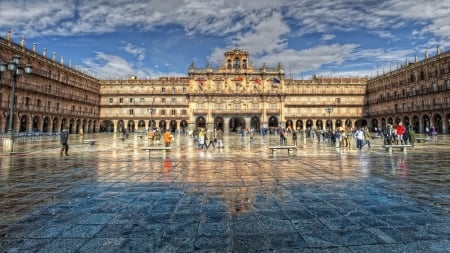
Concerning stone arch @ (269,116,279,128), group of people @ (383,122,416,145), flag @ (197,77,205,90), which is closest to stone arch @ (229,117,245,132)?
stone arch @ (269,116,279,128)

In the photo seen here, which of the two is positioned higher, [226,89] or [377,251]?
[226,89]

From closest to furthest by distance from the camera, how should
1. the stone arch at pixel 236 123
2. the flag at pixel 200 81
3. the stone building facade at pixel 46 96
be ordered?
the stone building facade at pixel 46 96, the flag at pixel 200 81, the stone arch at pixel 236 123

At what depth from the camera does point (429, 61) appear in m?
36.9

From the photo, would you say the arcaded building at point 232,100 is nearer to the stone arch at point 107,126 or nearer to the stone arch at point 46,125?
the stone arch at point 107,126

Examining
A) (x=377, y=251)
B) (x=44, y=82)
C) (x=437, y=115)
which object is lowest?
(x=377, y=251)

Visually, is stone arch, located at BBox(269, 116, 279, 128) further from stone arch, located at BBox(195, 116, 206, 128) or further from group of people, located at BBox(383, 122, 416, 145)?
group of people, located at BBox(383, 122, 416, 145)

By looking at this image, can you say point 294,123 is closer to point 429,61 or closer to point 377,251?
point 429,61

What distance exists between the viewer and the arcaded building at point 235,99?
40312mm

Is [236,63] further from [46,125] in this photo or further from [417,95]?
[46,125]

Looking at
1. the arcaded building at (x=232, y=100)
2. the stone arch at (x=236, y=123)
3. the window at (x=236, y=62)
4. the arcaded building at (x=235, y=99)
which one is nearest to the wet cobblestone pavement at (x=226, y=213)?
the arcaded building at (x=235, y=99)

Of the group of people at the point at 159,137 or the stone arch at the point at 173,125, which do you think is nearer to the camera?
the group of people at the point at 159,137

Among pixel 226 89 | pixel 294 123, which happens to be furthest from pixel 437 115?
pixel 226 89

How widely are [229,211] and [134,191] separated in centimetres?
204

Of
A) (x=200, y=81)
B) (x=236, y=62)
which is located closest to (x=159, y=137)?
(x=200, y=81)
